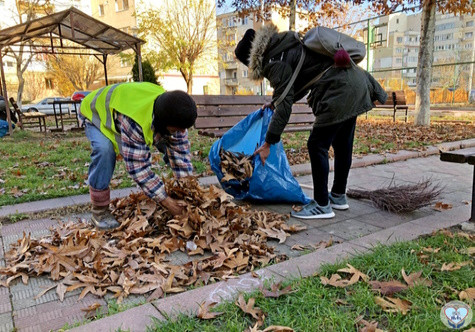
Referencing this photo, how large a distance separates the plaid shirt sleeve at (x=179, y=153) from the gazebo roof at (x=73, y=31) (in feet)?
23.5

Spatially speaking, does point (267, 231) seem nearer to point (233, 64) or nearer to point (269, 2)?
point (269, 2)

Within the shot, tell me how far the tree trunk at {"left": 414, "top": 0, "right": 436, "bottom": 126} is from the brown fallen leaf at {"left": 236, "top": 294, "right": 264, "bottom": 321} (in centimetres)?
933

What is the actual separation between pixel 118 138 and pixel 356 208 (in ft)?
7.29

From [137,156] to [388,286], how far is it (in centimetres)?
173

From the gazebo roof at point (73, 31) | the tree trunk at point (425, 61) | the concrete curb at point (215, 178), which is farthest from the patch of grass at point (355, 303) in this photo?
the gazebo roof at point (73, 31)


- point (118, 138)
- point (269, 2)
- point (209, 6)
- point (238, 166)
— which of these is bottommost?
point (238, 166)

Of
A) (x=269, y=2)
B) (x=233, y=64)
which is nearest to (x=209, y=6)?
(x=269, y=2)

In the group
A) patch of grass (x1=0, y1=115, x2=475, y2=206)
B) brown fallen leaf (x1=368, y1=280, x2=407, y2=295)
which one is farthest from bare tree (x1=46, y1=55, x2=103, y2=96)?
brown fallen leaf (x1=368, y1=280, x2=407, y2=295)

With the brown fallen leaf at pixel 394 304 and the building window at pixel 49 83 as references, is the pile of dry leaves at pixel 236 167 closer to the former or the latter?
the brown fallen leaf at pixel 394 304

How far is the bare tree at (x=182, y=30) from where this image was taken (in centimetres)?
2052

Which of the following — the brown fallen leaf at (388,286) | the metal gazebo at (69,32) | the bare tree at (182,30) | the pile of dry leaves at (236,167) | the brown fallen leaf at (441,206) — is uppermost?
the bare tree at (182,30)

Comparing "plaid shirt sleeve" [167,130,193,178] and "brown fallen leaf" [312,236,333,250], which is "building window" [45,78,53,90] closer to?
"plaid shirt sleeve" [167,130,193,178]

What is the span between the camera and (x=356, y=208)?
3.50 meters

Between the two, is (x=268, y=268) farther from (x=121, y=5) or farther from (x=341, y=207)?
(x=121, y=5)
